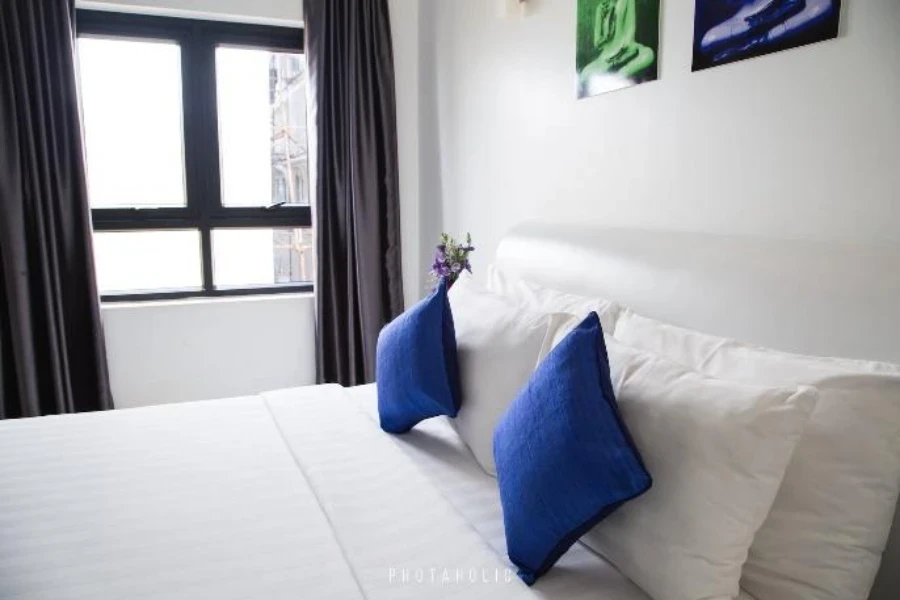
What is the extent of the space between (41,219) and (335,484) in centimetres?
219

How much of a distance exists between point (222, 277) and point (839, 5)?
3062 mm

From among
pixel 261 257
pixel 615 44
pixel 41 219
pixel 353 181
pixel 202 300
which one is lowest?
pixel 202 300

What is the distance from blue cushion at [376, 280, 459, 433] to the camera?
65.8 inches

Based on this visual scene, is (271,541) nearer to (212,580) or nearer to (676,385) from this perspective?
(212,580)

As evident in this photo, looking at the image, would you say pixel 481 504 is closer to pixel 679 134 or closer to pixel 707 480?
pixel 707 480

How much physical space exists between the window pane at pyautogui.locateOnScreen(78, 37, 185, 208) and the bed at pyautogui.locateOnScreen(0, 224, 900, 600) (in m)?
1.71

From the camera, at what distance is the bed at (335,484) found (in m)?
1.13

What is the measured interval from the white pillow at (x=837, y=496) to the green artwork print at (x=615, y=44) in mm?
1112

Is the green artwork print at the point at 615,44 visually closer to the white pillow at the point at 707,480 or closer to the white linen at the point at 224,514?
the white pillow at the point at 707,480

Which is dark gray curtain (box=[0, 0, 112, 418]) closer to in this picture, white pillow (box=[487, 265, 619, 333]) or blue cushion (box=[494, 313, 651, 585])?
white pillow (box=[487, 265, 619, 333])

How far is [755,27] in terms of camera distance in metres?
1.49

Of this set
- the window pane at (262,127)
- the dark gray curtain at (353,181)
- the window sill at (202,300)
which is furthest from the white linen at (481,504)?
the window pane at (262,127)

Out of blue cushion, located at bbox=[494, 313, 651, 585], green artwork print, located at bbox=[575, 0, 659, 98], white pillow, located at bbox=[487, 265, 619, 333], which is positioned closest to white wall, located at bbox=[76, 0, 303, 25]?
green artwork print, located at bbox=[575, 0, 659, 98]

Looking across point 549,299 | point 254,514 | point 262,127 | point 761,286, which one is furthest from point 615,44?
point 262,127
